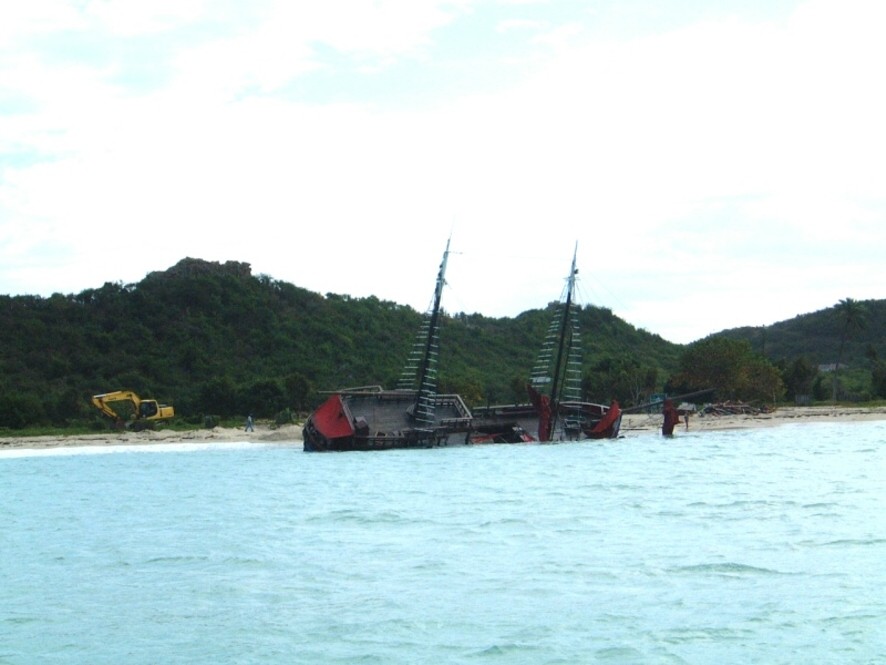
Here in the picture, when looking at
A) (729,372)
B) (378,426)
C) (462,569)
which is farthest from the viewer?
(729,372)

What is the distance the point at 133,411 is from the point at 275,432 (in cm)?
961

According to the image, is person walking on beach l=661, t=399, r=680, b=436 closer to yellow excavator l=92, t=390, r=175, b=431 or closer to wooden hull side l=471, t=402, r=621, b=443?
wooden hull side l=471, t=402, r=621, b=443

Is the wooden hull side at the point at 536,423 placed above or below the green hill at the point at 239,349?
below

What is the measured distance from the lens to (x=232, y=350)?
88562 mm

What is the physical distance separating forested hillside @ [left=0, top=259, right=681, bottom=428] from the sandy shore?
18.6ft

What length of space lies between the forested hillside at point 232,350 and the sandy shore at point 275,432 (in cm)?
566

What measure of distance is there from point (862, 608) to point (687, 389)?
219 feet

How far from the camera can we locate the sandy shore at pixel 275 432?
6119cm

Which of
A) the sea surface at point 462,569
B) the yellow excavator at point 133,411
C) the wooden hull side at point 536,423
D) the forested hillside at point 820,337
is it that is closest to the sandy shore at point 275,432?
the yellow excavator at point 133,411

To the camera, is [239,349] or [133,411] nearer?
[133,411]

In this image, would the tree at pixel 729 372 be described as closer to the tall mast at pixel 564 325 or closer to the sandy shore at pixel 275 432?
the sandy shore at pixel 275 432

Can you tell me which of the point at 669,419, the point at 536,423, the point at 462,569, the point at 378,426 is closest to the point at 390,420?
the point at 378,426

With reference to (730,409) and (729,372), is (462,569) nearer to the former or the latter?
(730,409)

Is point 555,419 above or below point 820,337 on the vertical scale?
below
